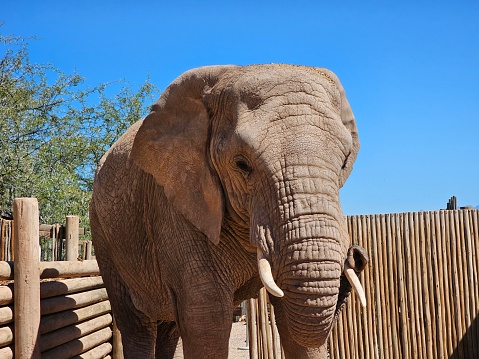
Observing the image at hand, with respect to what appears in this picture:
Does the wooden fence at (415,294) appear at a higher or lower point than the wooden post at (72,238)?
lower

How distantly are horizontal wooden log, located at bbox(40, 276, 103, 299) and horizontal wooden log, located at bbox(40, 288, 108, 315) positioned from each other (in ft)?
0.15

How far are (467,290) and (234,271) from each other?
17.3 ft

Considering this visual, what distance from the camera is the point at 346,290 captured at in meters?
4.44

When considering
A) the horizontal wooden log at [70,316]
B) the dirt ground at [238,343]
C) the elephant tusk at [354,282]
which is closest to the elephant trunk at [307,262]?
the elephant tusk at [354,282]

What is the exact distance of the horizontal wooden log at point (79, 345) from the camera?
5.66 meters

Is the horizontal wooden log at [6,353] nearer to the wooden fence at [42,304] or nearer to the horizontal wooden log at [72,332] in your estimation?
the wooden fence at [42,304]

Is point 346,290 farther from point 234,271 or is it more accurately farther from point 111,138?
point 111,138

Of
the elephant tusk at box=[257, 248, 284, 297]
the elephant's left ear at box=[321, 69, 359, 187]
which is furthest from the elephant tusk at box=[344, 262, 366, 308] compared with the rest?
the elephant's left ear at box=[321, 69, 359, 187]

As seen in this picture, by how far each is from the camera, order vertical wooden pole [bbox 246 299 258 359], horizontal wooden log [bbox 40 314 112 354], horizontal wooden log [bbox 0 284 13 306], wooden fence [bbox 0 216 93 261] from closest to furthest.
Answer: horizontal wooden log [bbox 0 284 13 306]
horizontal wooden log [bbox 40 314 112 354]
vertical wooden pole [bbox 246 299 258 359]
wooden fence [bbox 0 216 93 261]

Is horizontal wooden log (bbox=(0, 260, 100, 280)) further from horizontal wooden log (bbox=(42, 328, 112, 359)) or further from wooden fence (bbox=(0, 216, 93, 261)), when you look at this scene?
wooden fence (bbox=(0, 216, 93, 261))

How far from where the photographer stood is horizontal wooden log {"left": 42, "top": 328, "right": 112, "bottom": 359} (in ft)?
18.6

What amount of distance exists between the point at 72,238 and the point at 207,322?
529 centimetres

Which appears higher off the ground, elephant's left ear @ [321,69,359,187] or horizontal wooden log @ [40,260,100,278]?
elephant's left ear @ [321,69,359,187]

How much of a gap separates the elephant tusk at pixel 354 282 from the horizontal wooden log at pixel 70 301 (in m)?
2.87
